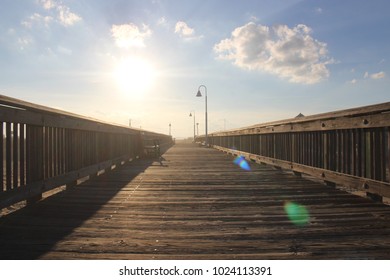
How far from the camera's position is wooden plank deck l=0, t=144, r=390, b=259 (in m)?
2.95

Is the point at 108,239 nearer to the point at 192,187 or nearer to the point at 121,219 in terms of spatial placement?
the point at 121,219

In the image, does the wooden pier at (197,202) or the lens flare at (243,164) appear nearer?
the wooden pier at (197,202)

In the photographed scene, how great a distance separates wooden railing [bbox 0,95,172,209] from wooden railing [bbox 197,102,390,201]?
495 centimetres

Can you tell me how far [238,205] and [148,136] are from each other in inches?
622

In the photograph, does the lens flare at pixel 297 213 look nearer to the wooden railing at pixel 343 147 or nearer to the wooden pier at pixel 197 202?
the wooden pier at pixel 197 202

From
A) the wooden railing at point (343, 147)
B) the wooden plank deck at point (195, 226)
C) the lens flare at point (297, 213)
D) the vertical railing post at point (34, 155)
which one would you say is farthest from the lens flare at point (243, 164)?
the vertical railing post at point (34, 155)

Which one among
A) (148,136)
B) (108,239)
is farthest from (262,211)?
(148,136)

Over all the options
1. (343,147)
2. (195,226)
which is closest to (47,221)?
(195,226)

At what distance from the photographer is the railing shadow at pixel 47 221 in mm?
3041

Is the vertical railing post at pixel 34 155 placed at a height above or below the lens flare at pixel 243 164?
above

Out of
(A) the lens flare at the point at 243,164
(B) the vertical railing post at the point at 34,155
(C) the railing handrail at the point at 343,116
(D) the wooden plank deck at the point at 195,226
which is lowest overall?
(D) the wooden plank deck at the point at 195,226

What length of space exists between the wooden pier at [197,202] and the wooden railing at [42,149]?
0.02 meters

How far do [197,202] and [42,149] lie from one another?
2659 millimetres

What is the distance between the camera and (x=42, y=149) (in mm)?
5160
